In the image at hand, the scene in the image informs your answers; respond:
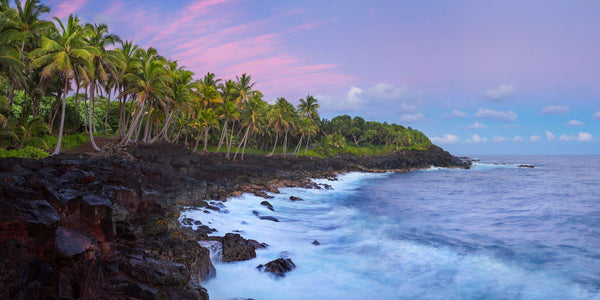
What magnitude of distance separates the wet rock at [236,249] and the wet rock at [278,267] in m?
0.80

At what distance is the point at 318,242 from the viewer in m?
14.5

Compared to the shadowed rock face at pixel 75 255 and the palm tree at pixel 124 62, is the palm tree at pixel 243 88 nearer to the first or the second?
the palm tree at pixel 124 62

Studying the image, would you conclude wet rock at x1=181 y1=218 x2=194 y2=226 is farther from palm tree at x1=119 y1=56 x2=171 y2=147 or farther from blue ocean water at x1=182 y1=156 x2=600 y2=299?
palm tree at x1=119 y1=56 x2=171 y2=147

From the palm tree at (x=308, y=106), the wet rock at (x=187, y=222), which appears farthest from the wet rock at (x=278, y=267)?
the palm tree at (x=308, y=106)

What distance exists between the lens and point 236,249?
10.4 meters

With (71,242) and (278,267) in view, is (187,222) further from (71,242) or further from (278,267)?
(71,242)

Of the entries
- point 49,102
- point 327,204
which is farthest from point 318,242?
point 49,102

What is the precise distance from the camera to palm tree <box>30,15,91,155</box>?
2375 centimetres

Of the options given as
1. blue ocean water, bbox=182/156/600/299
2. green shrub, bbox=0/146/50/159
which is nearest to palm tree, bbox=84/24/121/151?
green shrub, bbox=0/146/50/159

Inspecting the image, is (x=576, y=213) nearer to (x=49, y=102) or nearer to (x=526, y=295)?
(x=526, y=295)

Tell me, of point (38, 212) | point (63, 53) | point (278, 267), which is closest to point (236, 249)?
point (278, 267)

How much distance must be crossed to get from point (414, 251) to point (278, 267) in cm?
698

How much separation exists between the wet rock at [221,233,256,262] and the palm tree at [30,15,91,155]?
21191 mm

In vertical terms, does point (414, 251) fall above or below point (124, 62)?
below
